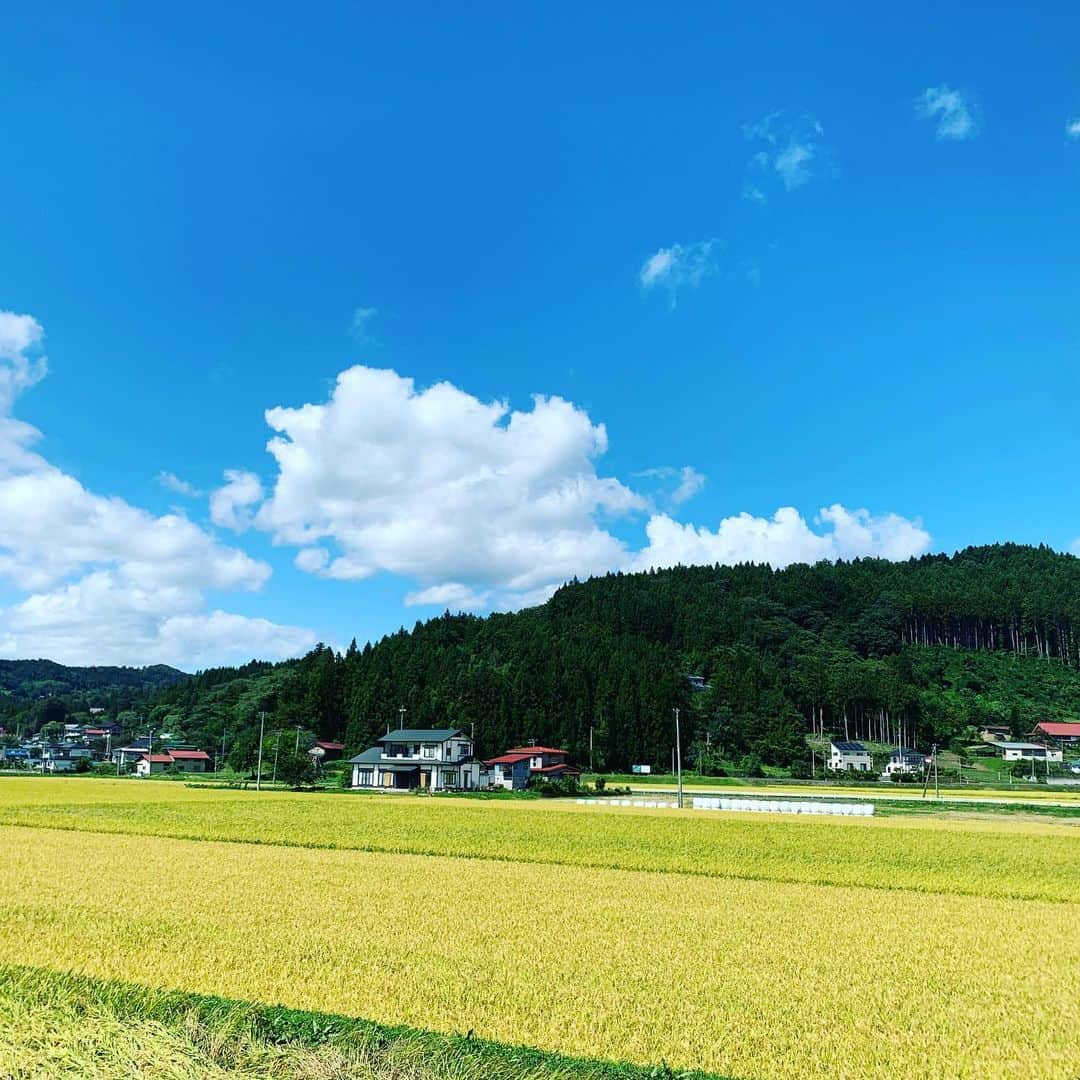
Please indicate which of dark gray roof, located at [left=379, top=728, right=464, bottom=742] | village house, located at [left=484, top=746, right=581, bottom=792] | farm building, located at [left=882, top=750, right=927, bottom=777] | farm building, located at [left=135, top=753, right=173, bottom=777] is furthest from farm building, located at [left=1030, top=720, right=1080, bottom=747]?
farm building, located at [left=135, top=753, right=173, bottom=777]

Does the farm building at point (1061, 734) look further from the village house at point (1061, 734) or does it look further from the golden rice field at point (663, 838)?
the golden rice field at point (663, 838)

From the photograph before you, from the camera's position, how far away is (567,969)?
437 inches

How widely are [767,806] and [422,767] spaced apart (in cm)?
4121

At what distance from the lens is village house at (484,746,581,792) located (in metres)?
87.3

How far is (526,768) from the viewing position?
90.1 m

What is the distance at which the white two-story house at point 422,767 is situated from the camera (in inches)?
3278

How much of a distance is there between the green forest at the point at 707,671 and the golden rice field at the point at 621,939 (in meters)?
78.0

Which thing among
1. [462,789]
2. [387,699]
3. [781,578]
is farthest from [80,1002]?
[781,578]

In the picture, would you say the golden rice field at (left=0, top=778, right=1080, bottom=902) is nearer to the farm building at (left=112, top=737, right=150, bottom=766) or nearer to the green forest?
the green forest

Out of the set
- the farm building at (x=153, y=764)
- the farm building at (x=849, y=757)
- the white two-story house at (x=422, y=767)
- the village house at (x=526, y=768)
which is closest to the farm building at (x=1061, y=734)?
the farm building at (x=849, y=757)

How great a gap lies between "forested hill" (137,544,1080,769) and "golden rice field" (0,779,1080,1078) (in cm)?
7828

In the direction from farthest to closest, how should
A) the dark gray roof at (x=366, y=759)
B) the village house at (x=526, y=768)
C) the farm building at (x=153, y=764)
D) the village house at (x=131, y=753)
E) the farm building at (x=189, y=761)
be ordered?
1. the village house at (x=131, y=753)
2. the farm building at (x=189, y=761)
3. the farm building at (x=153, y=764)
4. the village house at (x=526, y=768)
5. the dark gray roof at (x=366, y=759)

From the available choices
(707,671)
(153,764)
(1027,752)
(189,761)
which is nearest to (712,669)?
(707,671)

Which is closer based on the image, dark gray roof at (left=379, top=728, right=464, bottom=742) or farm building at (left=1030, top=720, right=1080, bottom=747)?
dark gray roof at (left=379, top=728, right=464, bottom=742)
